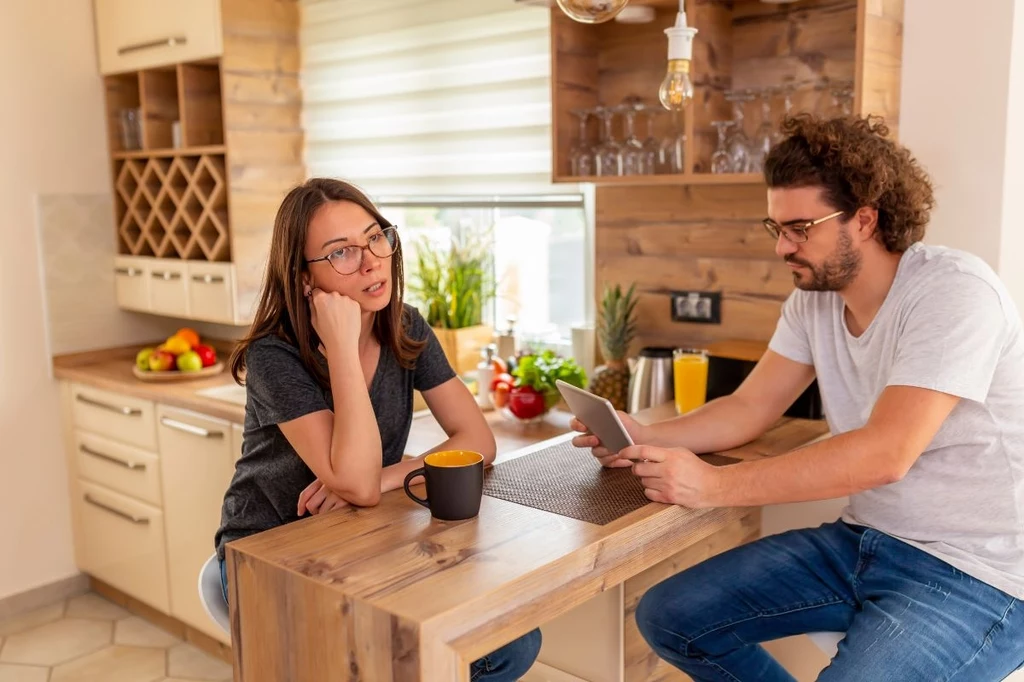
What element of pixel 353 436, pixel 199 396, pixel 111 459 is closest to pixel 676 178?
pixel 353 436

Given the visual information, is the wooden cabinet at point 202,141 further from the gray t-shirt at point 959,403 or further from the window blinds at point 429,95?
the gray t-shirt at point 959,403

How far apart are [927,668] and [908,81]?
1389 millimetres

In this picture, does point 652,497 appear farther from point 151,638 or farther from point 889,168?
point 151,638

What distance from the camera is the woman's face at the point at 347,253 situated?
72.0 inches

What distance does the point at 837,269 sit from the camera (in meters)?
1.90

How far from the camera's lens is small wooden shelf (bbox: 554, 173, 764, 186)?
230 centimetres

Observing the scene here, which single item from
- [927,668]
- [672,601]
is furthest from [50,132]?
[927,668]

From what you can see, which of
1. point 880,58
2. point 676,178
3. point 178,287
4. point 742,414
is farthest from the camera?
point 178,287

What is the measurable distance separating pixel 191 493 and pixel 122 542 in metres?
0.54

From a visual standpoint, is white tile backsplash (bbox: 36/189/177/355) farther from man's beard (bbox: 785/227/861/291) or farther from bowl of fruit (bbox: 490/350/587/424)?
man's beard (bbox: 785/227/861/291)

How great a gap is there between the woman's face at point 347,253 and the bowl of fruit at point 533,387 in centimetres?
87

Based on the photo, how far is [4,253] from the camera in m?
3.46

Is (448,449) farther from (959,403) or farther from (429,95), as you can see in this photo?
(429,95)

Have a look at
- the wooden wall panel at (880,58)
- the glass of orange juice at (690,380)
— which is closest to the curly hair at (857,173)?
the wooden wall panel at (880,58)
